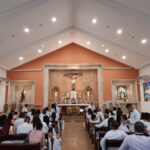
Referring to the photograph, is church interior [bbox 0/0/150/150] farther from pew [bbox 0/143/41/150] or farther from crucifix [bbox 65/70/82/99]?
pew [bbox 0/143/41/150]

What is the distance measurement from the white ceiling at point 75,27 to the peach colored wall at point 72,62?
522 millimetres

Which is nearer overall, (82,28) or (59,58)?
(82,28)

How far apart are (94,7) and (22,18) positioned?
142 inches

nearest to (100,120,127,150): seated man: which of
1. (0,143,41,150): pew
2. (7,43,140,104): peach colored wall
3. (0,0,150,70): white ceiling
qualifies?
(0,143,41,150): pew

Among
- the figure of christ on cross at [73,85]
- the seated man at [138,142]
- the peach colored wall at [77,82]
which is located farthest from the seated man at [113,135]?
the peach colored wall at [77,82]

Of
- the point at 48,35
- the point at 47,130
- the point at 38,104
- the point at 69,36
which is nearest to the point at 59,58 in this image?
the point at 69,36

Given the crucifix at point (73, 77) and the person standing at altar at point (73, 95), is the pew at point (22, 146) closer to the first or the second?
the person standing at altar at point (73, 95)

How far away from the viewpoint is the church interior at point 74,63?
6.43 meters

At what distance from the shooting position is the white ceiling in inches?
260

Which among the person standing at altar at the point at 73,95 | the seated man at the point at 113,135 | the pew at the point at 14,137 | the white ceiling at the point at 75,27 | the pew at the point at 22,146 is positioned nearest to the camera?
the pew at the point at 22,146

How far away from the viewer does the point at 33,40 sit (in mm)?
9453

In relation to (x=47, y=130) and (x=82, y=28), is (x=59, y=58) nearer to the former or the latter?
(x=82, y=28)

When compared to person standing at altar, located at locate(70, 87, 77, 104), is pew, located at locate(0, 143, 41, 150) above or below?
below

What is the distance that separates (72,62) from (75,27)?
2.97m
